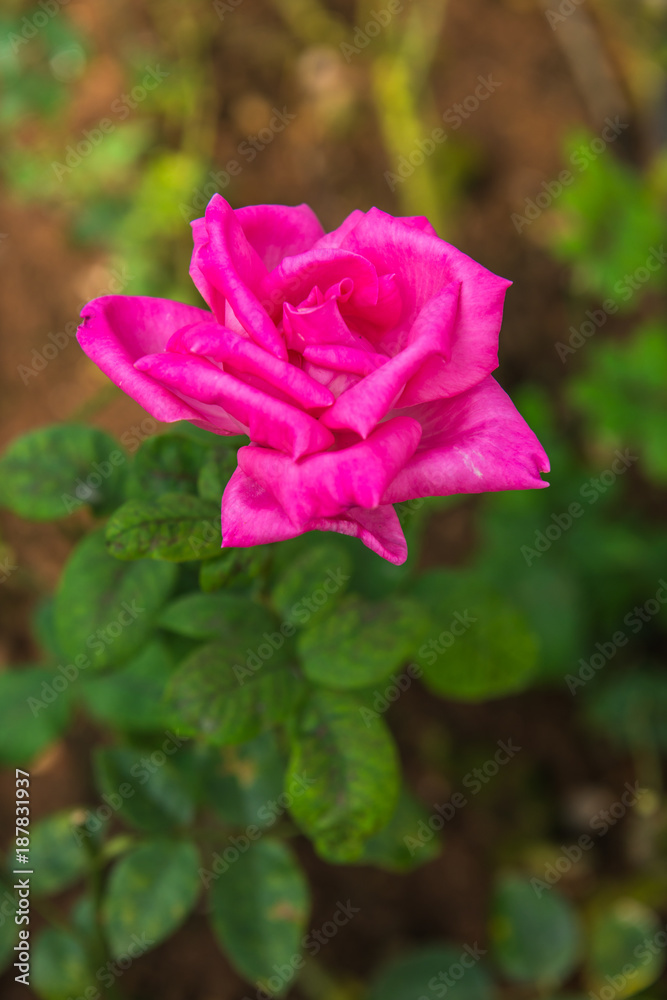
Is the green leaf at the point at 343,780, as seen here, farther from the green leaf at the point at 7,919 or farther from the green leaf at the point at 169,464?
the green leaf at the point at 7,919

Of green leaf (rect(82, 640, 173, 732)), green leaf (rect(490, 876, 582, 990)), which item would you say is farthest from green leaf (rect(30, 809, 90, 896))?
green leaf (rect(490, 876, 582, 990))

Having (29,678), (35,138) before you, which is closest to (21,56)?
(35,138)

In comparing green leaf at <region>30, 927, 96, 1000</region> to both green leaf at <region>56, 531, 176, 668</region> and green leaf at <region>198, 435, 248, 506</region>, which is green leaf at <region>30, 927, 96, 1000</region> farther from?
green leaf at <region>198, 435, 248, 506</region>

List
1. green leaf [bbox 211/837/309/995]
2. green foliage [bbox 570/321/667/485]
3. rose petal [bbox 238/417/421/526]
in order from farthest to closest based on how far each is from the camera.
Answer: green foliage [bbox 570/321/667/485] < green leaf [bbox 211/837/309/995] < rose petal [bbox 238/417/421/526]

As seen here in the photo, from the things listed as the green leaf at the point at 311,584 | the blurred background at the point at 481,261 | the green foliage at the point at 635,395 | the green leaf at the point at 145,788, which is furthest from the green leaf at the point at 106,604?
the green foliage at the point at 635,395

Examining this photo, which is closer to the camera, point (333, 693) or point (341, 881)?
point (333, 693)

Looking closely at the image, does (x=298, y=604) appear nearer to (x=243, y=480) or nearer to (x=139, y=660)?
(x=243, y=480)

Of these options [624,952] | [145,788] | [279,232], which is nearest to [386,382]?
[279,232]
